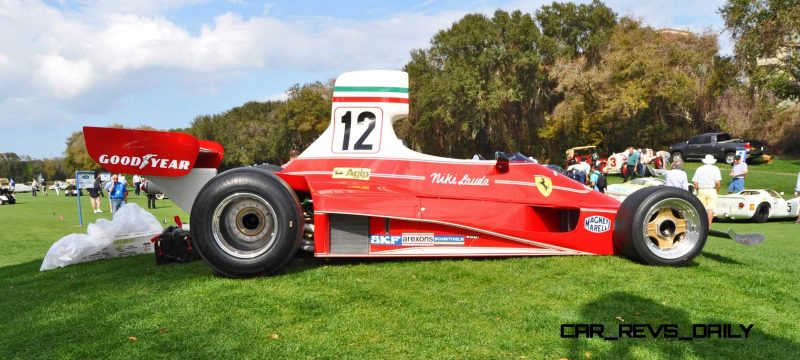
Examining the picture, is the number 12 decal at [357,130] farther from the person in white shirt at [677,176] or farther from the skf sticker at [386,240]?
the person in white shirt at [677,176]

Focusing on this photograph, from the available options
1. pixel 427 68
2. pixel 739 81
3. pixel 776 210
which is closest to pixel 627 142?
pixel 739 81

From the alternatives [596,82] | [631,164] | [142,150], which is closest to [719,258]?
[142,150]

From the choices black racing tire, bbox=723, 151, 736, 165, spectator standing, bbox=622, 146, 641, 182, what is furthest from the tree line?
spectator standing, bbox=622, 146, 641, 182

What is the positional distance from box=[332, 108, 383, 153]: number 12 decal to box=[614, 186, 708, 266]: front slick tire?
2.79 metres

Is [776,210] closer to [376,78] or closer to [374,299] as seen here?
[376,78]

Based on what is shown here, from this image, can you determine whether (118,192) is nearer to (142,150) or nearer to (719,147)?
(142,150)

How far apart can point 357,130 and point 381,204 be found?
1.01 metres

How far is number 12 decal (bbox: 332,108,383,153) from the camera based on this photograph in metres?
5.87

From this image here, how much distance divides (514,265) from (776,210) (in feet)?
37.7

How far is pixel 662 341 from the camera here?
350 centimetres

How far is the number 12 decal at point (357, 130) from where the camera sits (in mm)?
5871

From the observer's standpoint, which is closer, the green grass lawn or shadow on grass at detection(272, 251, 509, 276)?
the green grass lawn

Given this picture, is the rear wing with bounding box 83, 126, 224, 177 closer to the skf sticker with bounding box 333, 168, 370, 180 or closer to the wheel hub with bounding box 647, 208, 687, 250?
the skf sticker with bounding box 333, 168, 370, 180

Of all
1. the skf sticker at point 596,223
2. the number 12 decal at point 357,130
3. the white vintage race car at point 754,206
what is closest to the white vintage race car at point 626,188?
the white vintage race car at point 754,206
